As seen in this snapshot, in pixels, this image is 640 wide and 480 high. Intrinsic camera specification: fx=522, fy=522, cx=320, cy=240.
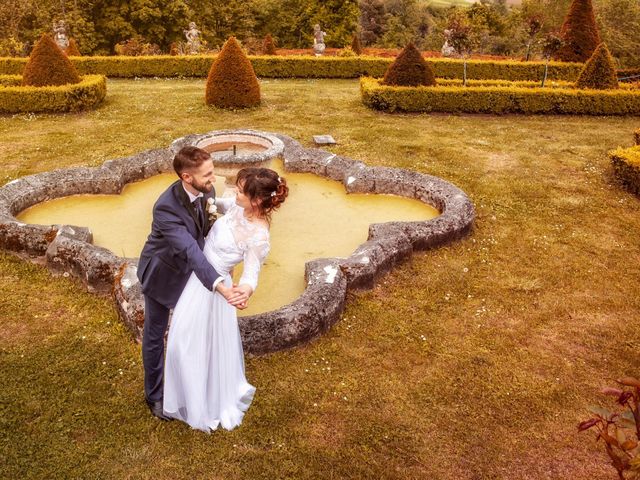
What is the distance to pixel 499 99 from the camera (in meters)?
17.1

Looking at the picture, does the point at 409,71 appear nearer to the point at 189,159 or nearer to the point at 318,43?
the point at 318,43

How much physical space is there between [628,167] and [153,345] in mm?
10472

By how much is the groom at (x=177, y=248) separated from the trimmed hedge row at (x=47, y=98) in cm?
1361

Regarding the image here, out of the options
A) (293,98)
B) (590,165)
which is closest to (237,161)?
(590,165)

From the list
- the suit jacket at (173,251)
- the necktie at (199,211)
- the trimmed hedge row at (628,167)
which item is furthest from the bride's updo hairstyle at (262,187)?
the trimmed hedge row at (628,167)

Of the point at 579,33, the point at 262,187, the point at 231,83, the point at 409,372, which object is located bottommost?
the point at 409,372

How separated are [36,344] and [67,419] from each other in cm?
142

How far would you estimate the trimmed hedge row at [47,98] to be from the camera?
51.5ft

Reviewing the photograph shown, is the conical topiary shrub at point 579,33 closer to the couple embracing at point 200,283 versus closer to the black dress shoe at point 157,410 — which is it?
the couple embracing at point 200,283

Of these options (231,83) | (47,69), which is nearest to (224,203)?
(231,83)

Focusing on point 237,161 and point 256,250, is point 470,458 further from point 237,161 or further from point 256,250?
point 237,161

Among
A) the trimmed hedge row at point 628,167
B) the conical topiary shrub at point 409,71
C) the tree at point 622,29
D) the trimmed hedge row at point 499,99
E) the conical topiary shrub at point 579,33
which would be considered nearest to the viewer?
the trimmed hedge row at point 628,167

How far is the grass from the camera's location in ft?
A: 14.9

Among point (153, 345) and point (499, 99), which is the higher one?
point (499, 99)
